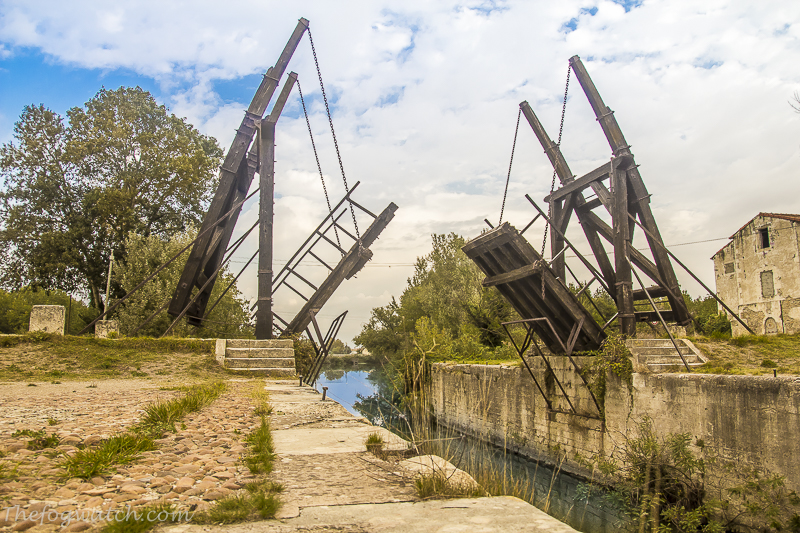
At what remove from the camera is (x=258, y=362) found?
33.6 ft

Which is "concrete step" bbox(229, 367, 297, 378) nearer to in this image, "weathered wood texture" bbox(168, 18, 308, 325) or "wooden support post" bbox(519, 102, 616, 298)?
"weathered wood texture" bbox(168, 18, 308, 325)

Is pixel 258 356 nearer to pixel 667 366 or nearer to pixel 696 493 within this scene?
pixel 667 366

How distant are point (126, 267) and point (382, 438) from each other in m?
24.3

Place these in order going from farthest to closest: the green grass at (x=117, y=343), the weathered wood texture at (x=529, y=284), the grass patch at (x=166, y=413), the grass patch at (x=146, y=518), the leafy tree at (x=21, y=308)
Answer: the leafy tree at (x=21, y=308)
the weathered wood texture at (x=529, y=284)
the green grass at (x=117, y=343)
the grass patch at (x=166, y=413)
the grass patch at (x=146, y=518)

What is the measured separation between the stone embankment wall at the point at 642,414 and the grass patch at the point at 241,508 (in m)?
1.63

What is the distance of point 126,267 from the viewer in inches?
947

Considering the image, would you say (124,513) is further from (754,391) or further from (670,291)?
(670,291)

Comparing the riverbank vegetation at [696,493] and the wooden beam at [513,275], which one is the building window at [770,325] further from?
the riverbank vegetation at [696,493]

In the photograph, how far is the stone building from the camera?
73.2ft

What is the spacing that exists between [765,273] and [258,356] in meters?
24.6

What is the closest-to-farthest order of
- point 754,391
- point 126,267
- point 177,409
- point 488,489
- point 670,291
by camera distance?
point 488,489 < point 177,409 < point 754,391 < point 670,291 < point 126,267

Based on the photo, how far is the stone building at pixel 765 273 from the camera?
22.3 meters

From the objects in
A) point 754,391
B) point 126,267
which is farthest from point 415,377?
point 126,267

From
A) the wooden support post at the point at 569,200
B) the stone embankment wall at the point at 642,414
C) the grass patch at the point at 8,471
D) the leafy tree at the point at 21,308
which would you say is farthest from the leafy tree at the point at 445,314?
the leafy tree at the point at 21,308
